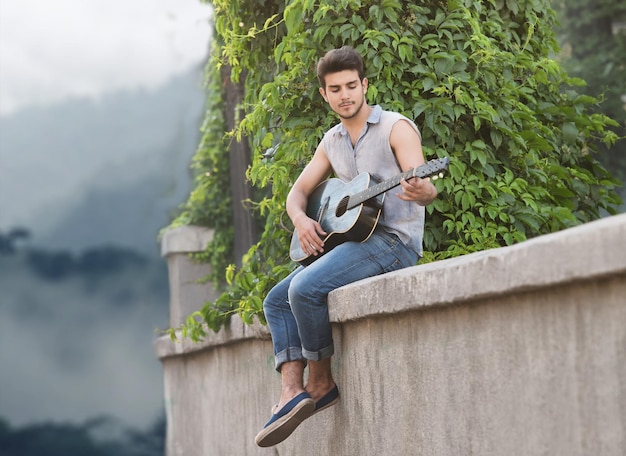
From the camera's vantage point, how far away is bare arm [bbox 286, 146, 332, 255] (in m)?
4.36

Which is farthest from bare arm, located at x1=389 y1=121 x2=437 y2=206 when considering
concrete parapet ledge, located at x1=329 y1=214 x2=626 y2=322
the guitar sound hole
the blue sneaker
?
the blue sneaker

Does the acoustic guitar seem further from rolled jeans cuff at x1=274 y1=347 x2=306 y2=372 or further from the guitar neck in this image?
rolled jeans cuff at x1=274 y1=347 x2=306 y2=372

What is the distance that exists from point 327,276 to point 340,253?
10 centimetres

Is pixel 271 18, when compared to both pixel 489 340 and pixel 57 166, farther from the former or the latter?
pixel 57 166

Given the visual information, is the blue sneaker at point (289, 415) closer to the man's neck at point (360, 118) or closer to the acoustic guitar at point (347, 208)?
the acoustic guitar at point (347, 208)

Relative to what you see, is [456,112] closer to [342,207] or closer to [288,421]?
[342,207]

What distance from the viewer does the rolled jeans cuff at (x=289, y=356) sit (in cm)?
427

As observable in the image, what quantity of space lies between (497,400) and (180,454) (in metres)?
5.66

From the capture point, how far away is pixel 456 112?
16.6 ft

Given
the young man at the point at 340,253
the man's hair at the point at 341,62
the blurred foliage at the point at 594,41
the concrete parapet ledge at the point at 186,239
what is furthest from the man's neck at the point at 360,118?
the blurred foliage at the point at 594,41

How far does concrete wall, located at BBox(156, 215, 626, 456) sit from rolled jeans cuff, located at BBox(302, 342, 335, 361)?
0.18 feet

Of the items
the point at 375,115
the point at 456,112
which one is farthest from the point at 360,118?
the point at 456,112

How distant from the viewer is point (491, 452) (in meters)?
3.03

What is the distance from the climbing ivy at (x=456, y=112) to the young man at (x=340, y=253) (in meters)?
0.76
